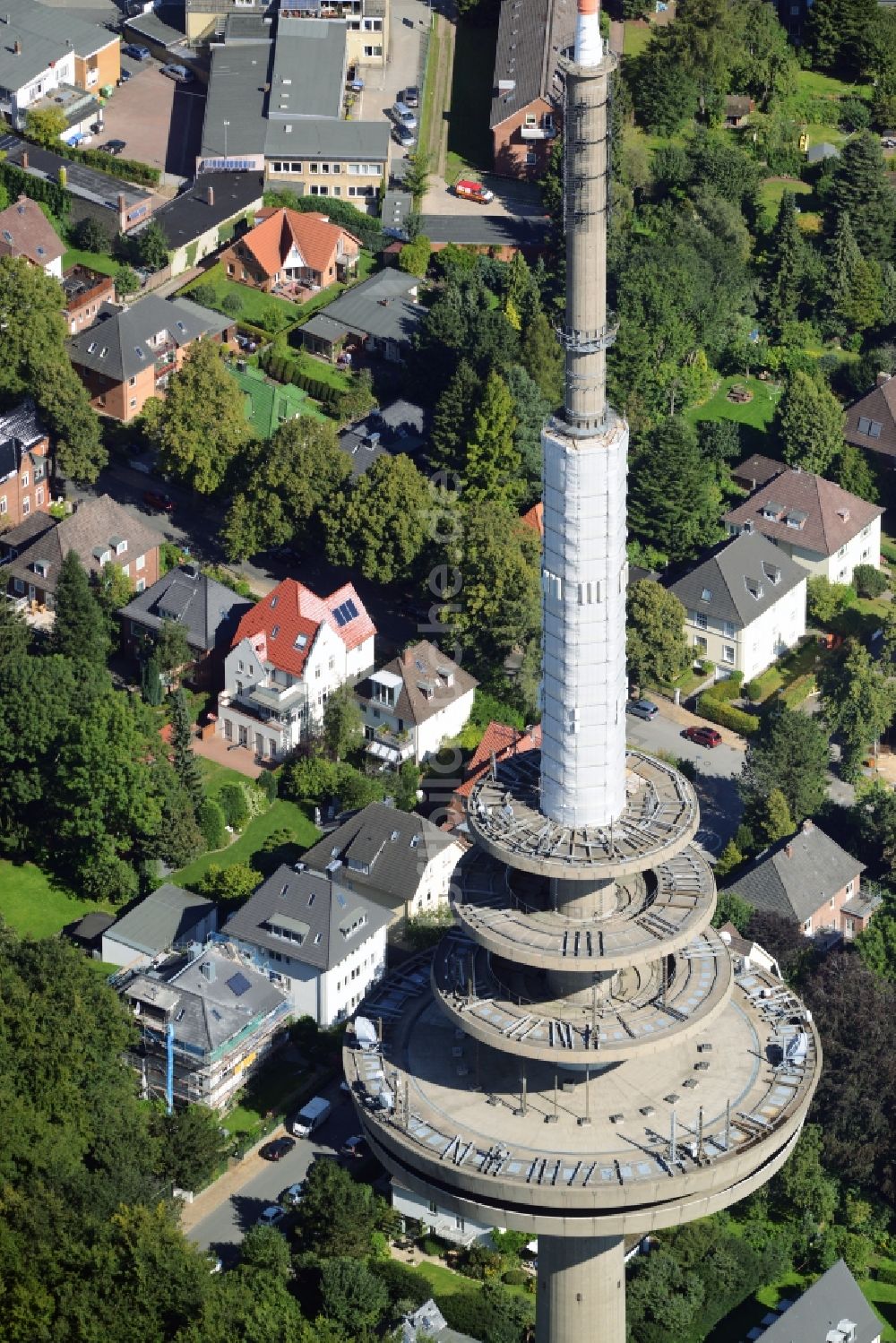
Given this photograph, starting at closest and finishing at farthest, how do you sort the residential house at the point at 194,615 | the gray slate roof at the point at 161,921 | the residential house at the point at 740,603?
the gray slate roof at the point at 161,921 < the residential house at the point at 194,615 < the residential house at the point at 740,603

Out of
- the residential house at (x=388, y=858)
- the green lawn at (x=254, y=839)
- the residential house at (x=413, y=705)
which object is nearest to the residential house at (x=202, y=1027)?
the residential house at (x=388, y=858)

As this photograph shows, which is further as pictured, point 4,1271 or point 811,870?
point 811,870

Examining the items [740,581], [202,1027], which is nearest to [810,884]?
[740,581]

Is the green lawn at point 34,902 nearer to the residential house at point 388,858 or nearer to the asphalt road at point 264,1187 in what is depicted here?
the residential house at point 388,858

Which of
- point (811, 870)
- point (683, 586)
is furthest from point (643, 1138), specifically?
point (683, 586)

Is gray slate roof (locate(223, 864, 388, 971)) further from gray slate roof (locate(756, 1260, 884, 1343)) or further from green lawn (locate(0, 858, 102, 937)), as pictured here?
gray slate roof (locate(756, 1260, 884, 1343))

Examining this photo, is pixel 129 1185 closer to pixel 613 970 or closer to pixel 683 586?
pixel 613 970
